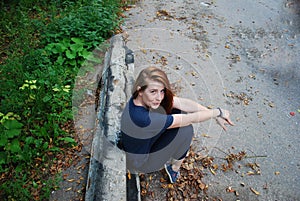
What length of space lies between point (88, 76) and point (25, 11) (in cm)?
246

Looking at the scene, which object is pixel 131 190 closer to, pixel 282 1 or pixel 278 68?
pixel 278 68

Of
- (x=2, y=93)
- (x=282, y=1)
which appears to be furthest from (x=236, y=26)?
(x=2, y=93)

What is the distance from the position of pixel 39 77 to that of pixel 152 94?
213 centimetres

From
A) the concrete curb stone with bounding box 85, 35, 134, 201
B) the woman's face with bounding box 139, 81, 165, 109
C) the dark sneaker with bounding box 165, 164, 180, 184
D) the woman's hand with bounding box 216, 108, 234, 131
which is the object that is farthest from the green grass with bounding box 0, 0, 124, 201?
the woman's hand with bounding box 216, 108, 234, 131

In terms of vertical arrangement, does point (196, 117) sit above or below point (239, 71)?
above

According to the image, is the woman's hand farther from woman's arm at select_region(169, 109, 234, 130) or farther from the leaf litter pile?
the leaf litter pile

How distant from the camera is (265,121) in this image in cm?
367

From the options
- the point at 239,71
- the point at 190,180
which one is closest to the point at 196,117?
the point at 190,180

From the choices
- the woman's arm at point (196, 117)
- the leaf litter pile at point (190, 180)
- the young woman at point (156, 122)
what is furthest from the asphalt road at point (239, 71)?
the woman's arm at point (196, 117)

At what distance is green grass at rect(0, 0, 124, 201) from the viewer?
106 inches

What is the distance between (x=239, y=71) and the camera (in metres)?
4.52

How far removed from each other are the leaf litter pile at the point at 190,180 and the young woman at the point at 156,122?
126mm

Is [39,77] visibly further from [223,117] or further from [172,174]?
[223,117]

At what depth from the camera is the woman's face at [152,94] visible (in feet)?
6.75
